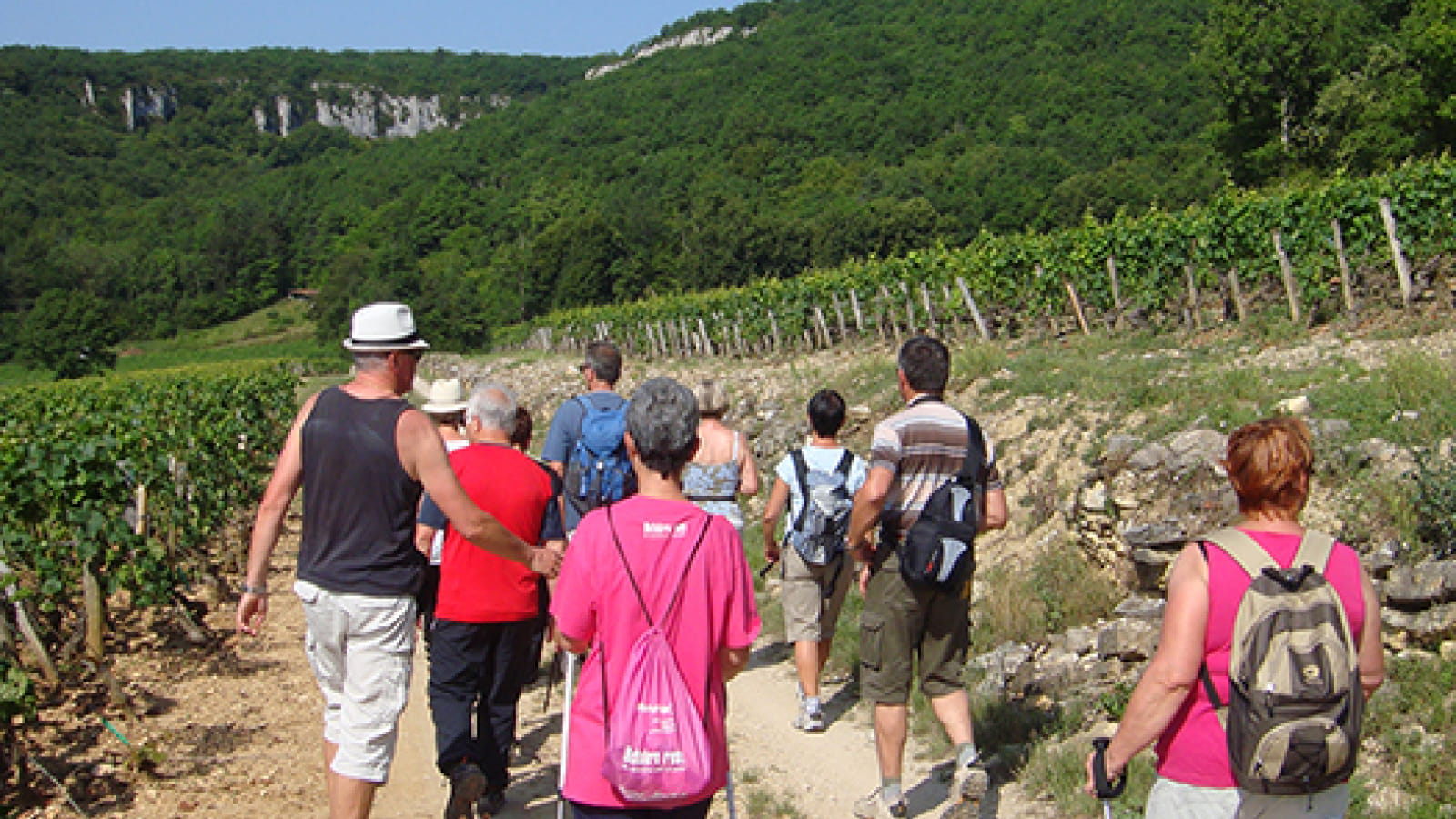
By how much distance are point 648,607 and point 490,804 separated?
2625 mm

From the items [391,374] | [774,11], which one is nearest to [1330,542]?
[391,374]

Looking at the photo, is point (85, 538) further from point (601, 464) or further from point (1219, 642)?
point (1219, 642)

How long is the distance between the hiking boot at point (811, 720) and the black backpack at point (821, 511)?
824mm

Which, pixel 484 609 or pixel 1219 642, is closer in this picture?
pixel 1219 642

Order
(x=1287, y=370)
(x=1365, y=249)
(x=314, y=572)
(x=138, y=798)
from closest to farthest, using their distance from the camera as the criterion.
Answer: (x=314, y=572) → (x=138, y=798) → (x=1287, y=370) → (x=1365, y=249)

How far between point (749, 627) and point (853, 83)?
115560 millimetres

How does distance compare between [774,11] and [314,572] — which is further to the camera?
[774,11]

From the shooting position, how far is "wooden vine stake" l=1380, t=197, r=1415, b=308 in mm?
13734

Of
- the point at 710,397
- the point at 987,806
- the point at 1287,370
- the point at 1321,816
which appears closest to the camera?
the point at 1321,816

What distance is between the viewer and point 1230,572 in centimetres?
265

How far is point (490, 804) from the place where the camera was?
197 inches

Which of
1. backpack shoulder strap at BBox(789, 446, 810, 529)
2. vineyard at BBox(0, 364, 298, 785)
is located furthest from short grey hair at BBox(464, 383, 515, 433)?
vineyard at BBox(0, 364, 298, 785)

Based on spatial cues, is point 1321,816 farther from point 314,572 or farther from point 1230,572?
point 314,572

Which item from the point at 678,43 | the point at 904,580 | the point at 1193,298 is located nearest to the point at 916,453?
the point at 904,580
